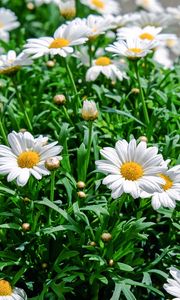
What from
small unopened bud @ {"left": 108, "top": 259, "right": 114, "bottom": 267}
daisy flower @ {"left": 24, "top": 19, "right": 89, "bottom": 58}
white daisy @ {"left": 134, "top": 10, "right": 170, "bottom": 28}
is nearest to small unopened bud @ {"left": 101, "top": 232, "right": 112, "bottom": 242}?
small unopened bud @ {"left": 108, "top": 259, "right": 114, "bottom": 267}

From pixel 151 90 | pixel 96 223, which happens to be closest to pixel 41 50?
pixel 151 90

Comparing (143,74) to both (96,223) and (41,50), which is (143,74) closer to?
(41,50)

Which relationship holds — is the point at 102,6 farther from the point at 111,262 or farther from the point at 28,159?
the point at 111,262

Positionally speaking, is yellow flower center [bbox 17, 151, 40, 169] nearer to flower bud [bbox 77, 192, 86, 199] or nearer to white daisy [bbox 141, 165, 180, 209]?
flower bud [bbox 77, 192, 86, 199]

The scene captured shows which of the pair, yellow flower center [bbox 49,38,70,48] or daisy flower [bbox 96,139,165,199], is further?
yellow flower center [bbox 49,38,70,48]

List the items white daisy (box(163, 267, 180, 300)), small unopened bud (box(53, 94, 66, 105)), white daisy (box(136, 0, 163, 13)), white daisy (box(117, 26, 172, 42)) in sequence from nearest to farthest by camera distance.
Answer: white daisy (box(163, 267, 180, 300)), small unopened bud (box(53, 94, 66, 105)), white daisy (box(117, 26, 172, 42)), white daisy (box(136, 0, 163, 13))

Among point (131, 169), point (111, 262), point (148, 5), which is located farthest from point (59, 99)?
point (148, 5)
